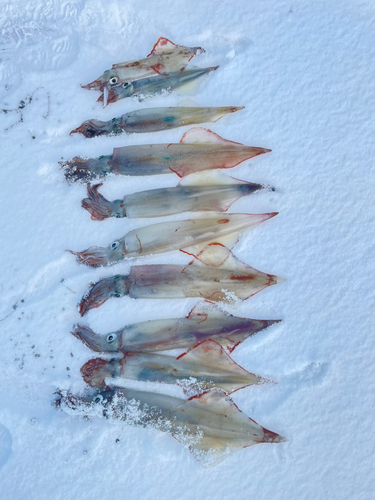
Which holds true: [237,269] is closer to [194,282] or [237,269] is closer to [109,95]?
[194,282]

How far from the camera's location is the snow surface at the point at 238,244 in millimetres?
4672

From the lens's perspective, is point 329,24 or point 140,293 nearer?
point 140,293

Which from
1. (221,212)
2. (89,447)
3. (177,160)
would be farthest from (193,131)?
(89,447)

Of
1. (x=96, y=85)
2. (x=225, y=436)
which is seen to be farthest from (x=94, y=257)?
(x=225, y=436)

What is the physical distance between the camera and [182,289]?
4914 mm

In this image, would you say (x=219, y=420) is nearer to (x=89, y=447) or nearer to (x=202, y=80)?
(x=89, y=447)

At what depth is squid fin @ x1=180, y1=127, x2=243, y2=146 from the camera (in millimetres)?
5188

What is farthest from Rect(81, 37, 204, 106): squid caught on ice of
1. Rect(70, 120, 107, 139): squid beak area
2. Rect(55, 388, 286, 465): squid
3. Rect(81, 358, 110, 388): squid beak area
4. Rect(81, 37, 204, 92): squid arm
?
Rect(55, 388, 286, 465): squid

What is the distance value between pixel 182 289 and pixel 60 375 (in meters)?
1.69

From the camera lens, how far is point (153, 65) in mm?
5434

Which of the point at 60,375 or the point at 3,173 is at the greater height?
the point at 3,173

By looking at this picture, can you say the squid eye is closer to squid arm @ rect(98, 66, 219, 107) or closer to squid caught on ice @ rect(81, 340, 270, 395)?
squid caught on ice @ rect(81, 340, 270, 395)

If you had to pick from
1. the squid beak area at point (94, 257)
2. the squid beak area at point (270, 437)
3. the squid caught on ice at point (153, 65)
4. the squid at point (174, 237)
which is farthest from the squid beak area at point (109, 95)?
the squid beak area at point (270, 437)

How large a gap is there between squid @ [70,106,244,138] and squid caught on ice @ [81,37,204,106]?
0.42m
